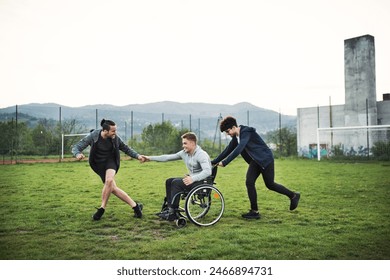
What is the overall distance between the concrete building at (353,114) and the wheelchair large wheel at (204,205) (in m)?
2.77

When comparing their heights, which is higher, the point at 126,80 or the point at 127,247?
the point at 126,80

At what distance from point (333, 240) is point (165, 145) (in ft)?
29.5

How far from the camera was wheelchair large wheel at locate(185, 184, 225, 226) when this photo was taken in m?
3.48

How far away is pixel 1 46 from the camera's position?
395 cm

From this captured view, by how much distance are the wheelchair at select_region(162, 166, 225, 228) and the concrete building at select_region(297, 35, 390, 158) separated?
2763 millimetres

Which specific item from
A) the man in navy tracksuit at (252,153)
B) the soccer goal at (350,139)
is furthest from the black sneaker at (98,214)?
the soccer goal at (350,139)

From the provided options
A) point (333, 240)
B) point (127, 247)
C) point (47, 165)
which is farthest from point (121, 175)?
point (333, 240)

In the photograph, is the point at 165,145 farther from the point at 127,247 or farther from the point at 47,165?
the point at 127,247

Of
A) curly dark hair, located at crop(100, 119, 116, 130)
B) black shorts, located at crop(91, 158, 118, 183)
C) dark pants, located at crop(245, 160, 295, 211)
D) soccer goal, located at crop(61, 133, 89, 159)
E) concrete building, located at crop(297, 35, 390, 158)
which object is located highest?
concrete building, located at crop(297, 35, 390, 158)

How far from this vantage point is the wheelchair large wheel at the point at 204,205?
3.48 meters

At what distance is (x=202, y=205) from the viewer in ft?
12.0

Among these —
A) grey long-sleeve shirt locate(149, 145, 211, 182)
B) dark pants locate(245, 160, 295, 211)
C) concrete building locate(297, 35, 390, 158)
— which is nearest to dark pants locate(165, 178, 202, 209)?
grey long-sleeve shirt locate(149, 145, 211, 182)

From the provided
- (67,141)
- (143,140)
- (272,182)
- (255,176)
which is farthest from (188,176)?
(67,141)

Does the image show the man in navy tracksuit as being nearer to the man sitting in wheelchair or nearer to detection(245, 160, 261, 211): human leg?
detection(245, 160, 261, 211): human leg
